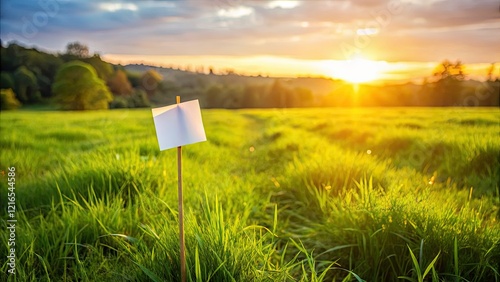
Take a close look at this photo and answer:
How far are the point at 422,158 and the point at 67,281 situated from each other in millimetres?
5299

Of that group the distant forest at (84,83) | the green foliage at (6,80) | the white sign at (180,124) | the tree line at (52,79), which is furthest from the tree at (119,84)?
the white sign at (180,124)

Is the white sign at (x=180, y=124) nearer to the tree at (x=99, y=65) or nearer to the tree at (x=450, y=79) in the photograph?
the tree at (x=450, y=79)

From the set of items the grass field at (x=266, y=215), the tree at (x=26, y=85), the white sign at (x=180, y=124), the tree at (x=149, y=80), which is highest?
the tree at (x=149, y=80)

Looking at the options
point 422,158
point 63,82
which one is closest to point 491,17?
point 422,158

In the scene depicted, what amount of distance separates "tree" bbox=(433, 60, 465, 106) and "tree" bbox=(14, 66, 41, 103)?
21.6 ft

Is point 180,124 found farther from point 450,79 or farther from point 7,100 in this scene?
point 7,100

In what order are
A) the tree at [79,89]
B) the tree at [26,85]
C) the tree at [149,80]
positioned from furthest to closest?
the tree at [149,80] < the tree at [79,89] < the tree at [26,85]

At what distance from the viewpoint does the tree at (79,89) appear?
277 inches

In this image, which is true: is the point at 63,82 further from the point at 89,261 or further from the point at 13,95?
the point at 89,261

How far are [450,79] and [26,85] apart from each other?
22.9ft

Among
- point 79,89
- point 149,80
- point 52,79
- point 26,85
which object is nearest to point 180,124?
point 26,85

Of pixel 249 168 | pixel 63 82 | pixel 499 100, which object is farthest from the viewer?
pixel 63 82

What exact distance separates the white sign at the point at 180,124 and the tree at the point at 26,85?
5.88 meters

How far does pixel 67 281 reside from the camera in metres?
2.30
